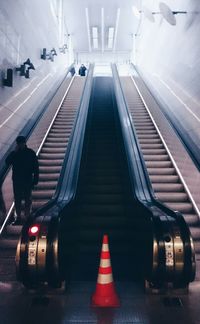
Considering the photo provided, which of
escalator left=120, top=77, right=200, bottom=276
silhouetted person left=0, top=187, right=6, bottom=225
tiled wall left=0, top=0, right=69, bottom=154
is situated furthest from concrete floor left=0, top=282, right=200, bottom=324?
tiled wall left=0, top=0, right=69, bottom=154

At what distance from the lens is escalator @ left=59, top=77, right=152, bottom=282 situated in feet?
14.2

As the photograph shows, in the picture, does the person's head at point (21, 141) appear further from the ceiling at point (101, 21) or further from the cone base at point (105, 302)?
the ceiling at point (101, 21)

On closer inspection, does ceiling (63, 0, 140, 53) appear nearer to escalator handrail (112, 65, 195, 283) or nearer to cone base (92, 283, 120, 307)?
escalator handrail (112, 65, 195, 283)

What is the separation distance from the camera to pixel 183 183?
21.3 feet

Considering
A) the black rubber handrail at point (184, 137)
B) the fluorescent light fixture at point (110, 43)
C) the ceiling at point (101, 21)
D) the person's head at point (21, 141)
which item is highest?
the fluorescent light fixture at point (110, 43)

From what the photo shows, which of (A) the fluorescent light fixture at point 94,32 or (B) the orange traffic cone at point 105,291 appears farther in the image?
(A) the fluorescent light fixture at point 94,32

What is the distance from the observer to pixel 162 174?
7.12 meters

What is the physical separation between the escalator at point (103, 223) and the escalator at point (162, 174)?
713mm

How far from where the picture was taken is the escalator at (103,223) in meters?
Result: 4.32

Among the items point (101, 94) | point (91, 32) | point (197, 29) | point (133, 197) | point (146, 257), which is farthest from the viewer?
point (91, 32)

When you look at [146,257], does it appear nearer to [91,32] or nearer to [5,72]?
[5,72]

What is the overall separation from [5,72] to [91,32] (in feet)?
59.8

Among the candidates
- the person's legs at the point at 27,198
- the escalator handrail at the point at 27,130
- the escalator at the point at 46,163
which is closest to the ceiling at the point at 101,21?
the escalator at the point at 46,163

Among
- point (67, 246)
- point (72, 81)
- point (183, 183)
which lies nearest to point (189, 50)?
point (183, 183)
